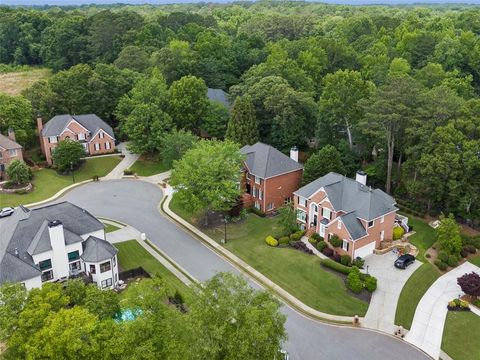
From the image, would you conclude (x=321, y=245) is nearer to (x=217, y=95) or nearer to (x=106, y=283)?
(x=106, y=283)

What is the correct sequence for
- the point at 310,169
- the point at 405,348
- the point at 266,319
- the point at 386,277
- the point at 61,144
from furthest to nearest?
the point at 61,144, the point at 310,169, the point at 386,277, the point at 405,348, the point at 266,319

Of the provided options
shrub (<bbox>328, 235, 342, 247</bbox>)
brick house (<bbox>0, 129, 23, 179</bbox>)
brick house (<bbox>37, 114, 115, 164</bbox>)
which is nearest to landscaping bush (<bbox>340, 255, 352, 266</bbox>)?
shrub (<bbox>328, 235, 342, 247</bbox>)

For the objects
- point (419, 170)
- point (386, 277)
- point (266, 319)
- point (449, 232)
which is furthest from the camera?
point (419, 170)

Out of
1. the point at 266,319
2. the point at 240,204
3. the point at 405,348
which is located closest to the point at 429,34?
the point at 240,204

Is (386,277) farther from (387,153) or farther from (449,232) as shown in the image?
(387,153)

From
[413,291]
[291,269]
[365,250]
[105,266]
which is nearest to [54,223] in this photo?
[105,266]

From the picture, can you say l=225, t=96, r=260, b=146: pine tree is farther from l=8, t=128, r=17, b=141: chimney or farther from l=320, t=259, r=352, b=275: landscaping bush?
l=8, t=128, r=17, b=141: chimney
